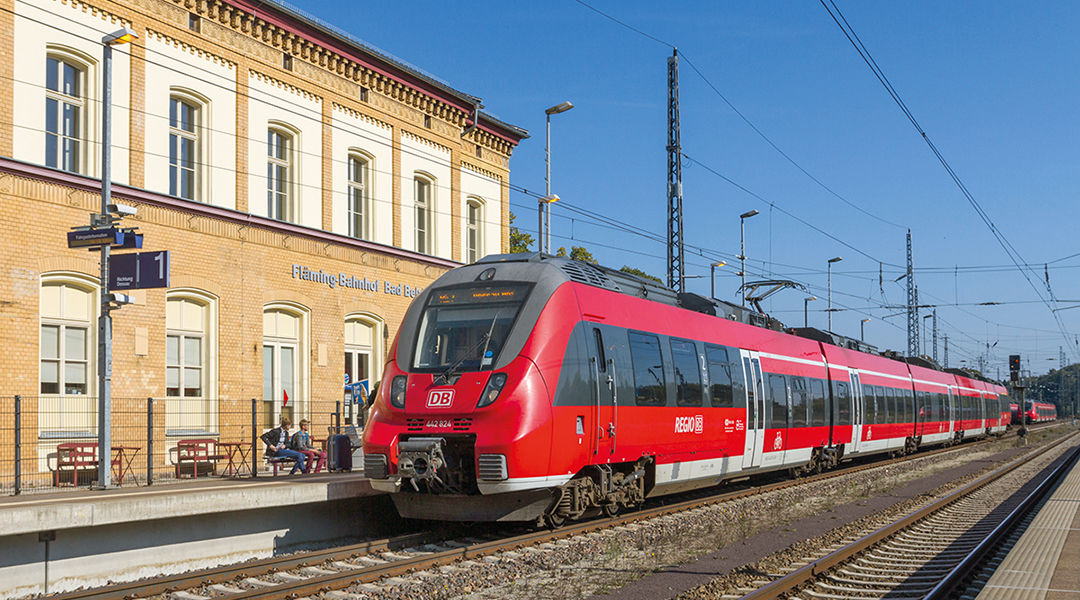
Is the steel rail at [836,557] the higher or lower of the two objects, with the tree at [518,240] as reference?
lower

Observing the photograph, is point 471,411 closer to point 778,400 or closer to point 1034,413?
point 778,400

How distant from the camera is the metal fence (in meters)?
14.4

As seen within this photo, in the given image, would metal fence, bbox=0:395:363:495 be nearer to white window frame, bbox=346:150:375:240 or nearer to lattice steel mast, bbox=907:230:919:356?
white window frame, bbox=346:150:375:240

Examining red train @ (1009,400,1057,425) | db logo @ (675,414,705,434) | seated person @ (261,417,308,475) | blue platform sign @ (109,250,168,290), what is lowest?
red train @ (1009,400,1057,425)

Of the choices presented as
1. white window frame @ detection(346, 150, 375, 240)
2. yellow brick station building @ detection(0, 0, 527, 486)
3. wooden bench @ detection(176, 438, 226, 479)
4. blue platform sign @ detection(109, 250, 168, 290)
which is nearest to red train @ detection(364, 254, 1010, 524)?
blue platform sign @ detection(109, 250, 168, 290)

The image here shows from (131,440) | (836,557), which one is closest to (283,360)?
(131,440)

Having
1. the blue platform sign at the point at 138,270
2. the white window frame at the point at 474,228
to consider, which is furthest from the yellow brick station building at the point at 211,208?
the blue platform sign at the point at 138,270

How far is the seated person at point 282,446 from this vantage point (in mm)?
17156

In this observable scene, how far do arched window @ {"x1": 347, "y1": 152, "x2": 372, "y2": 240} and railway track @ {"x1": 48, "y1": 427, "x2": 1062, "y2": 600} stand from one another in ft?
46.3

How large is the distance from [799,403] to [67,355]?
569 inches

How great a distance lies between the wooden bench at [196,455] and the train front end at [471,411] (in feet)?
19.7

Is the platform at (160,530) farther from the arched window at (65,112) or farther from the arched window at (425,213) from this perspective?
the arched window at (425,213)

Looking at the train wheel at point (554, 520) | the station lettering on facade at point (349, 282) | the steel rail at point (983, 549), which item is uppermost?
the station lettering on facade at point (349, 282)

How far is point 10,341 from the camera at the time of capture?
16656 mm
